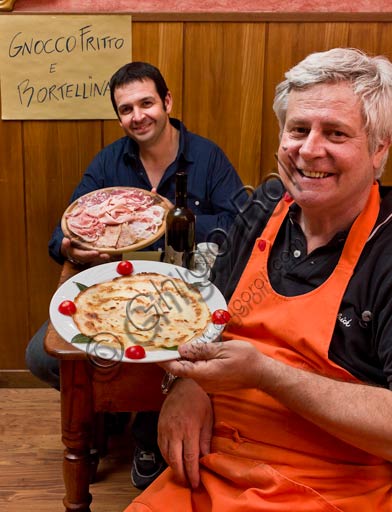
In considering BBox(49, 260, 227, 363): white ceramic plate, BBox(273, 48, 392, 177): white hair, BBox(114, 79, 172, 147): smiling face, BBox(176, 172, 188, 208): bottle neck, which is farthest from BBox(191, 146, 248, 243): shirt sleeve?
BBox(273, 48, 392, 177): white hair

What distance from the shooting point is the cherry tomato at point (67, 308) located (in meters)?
1.30

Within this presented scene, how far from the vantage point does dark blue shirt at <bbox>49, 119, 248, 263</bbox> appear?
2158 mm

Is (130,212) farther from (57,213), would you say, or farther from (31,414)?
(31,414)

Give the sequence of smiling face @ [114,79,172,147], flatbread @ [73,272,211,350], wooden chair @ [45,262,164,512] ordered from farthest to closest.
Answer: smiling face @ [114,79,172,147]
wooden chair @ [45,262,164,512]
flatbread @ [73,272,211,350]

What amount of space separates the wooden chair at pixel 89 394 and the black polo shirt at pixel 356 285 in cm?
29

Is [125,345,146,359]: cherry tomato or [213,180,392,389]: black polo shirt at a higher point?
[213,180,392,389]: black polo shirt

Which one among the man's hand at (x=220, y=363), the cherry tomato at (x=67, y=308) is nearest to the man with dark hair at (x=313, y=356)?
the man's hand at (x=220, y=363)

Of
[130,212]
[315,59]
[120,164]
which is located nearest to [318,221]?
[315,59]

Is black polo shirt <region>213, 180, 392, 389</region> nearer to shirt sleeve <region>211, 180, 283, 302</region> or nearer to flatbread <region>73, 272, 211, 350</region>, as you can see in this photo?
shirt sleeve <region>211, 180, 283, 302</region>

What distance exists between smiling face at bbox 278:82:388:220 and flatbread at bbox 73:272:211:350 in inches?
12.7

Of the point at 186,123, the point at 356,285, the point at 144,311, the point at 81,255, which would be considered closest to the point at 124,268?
the point at 144,311

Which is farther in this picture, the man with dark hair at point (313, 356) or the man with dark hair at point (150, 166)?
the man with dark hair at point (150, 166)

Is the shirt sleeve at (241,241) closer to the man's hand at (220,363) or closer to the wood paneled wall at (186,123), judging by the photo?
the man's hand at (220,363)

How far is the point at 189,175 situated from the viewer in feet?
7.14
